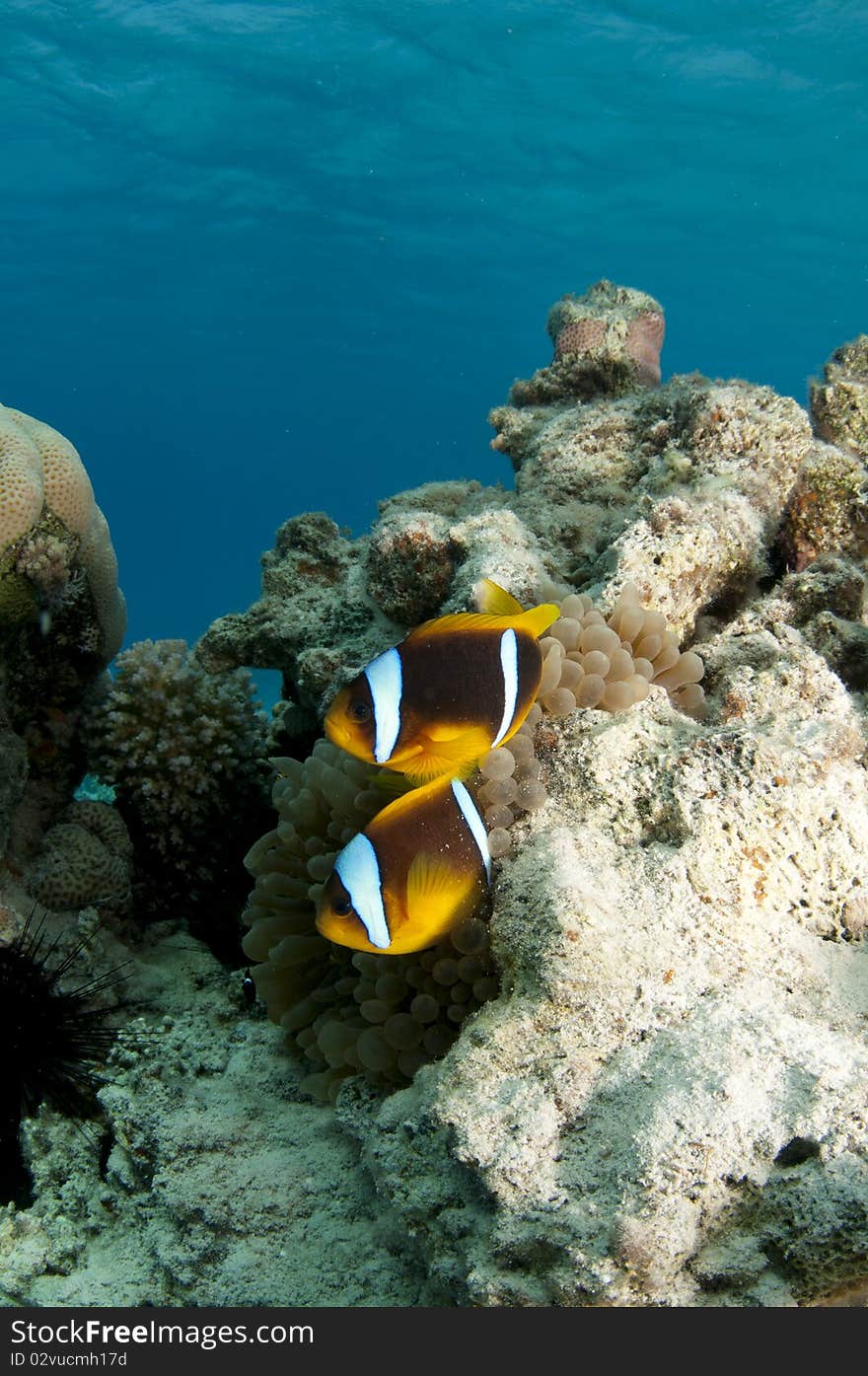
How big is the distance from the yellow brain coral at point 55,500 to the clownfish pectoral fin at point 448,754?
2.82 metres

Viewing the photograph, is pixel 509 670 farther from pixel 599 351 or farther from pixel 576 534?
pixel 599 351

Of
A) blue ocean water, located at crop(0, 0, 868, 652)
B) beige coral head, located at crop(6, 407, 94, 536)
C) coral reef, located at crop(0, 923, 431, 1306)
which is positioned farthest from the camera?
blue ocean water, located at crop(0, 0, 868, 652)

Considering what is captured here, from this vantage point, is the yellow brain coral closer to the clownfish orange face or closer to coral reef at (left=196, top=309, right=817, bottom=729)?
coral reef at (left=196, top=309, right=817, bottom=729)

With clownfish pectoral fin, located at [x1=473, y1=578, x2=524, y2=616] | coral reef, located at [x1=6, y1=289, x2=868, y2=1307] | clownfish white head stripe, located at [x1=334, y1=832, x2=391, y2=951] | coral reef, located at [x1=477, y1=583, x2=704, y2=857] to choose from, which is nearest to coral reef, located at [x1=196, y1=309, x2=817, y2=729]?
coral reef, located at [x1=6, y1=289, x2=868, y2=1307]

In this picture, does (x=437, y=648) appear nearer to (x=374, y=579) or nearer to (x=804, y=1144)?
(x=804, y=1144)

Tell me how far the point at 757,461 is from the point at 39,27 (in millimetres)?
24505

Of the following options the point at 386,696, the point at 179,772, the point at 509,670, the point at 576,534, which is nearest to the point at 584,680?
the point at 509,670

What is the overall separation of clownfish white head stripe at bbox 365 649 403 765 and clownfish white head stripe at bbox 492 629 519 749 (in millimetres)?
274

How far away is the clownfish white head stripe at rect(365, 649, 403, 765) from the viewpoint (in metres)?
1.85

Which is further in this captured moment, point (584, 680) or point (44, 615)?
point (44, 615)

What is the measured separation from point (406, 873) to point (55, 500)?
319 cm

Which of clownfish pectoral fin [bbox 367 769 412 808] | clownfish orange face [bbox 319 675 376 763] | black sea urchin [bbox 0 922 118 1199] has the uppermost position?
clownfish orange face [bbox 319 675 376 763]

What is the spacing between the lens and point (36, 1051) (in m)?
2.97

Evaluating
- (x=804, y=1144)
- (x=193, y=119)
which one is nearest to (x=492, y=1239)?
(x=804, y=1144)
